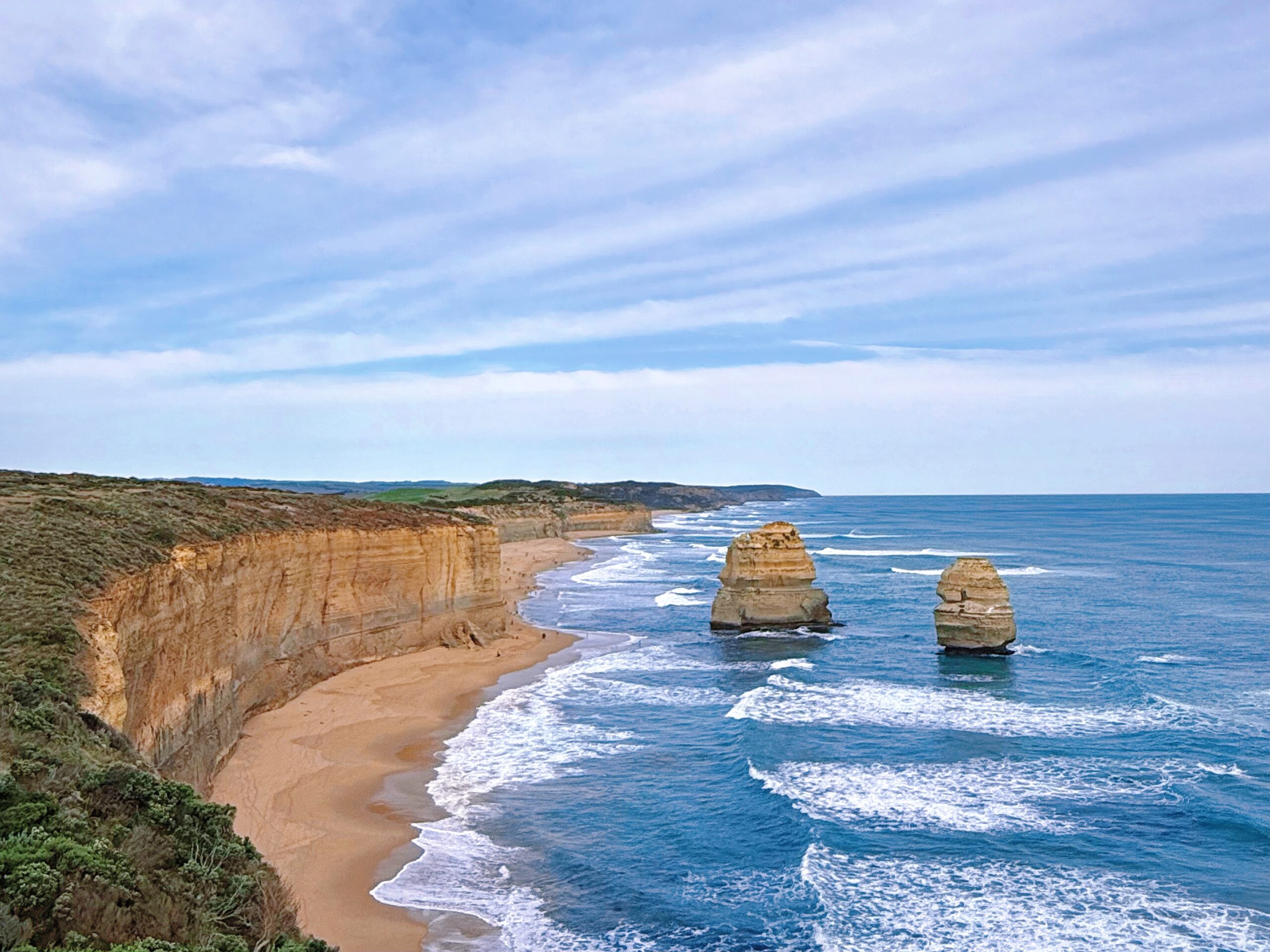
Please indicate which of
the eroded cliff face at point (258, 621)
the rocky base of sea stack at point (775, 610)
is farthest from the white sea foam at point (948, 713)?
the eroded cliff face at point (258, 621)

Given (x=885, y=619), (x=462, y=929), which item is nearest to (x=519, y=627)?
(x=885, y=619)

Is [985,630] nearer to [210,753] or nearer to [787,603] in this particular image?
[787,603]

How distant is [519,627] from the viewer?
4519cm

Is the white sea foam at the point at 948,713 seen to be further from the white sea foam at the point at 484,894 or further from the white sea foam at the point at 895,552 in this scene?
the white sea foam at the point at 895,552

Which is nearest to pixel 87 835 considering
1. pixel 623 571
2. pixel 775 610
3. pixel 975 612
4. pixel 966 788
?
pixel 966 788

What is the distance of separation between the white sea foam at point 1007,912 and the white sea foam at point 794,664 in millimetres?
18008

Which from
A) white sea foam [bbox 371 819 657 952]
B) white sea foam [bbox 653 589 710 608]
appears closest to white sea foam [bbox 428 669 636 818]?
white sea foam [bbox 371 819 657 952]

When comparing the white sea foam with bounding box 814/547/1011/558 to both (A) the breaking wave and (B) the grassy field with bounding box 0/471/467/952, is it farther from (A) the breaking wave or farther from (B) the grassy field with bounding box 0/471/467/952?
(B) the grassy field with bounding box 0/471/467/952

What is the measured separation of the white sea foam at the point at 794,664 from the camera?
35.6m

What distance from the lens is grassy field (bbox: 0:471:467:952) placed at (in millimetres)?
7465

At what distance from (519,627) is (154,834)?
36.0 m

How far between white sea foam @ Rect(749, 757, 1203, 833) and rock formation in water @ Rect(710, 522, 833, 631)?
1959 cm

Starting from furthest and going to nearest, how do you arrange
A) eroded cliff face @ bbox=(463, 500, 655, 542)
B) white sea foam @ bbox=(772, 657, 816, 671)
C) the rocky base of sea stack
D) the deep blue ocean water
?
eroded cliff face @ bbox=(463, 500, 655, 542), the rocky base of sea stack, white sea foam @ bbox=(772, 657, 816, 671), the deep blue ocean water

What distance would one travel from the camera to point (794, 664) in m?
36.3
